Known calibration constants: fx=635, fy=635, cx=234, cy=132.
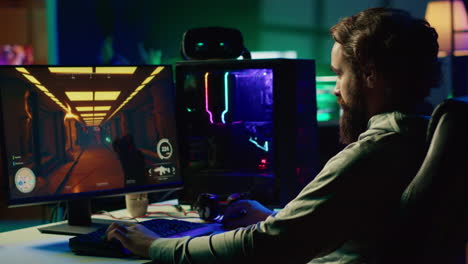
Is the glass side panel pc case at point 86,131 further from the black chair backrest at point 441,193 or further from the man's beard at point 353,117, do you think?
the black chair backrest at point 441,193

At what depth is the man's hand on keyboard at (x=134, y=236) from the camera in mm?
1593

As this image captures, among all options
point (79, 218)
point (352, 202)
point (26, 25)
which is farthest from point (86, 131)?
point (26, 25)

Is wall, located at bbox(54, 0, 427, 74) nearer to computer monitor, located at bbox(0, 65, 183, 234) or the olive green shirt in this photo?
computer monitor, located at bbox(0, 65, 183, 234)

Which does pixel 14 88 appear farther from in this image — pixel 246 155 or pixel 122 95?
pixel 246 155

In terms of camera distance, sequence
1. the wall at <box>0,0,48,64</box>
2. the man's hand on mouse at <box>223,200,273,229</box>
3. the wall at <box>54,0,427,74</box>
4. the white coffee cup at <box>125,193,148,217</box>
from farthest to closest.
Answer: the wall at <box>54,0,427,74</box>, the wall at <box>0,0,48,64</box>, the white coffee cup at <box>125,193,148,217</box>, the man's hand on mouse at <box>223,200,273,229</box>

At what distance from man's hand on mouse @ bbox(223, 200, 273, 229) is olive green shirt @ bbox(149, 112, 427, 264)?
0.62 meters

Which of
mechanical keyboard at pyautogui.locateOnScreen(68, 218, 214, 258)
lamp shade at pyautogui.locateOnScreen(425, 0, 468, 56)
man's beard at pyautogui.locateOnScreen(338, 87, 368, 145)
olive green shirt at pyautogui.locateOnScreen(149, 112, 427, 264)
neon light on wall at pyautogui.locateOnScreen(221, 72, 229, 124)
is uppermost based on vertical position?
lamp shade at pyautogui.locateOnScreen(425, 0, 468, 56)

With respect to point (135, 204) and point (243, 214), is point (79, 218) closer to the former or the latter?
point (135, 204)

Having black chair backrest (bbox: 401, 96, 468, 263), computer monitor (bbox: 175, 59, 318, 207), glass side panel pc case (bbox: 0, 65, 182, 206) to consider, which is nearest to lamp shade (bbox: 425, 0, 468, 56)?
computer monitor (bbox: 175, 59, 318, 207)

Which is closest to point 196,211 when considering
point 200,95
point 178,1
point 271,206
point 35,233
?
point 271,206

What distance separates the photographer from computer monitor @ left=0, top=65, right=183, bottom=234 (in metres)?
1.86

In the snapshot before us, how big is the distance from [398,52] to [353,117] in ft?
0.70

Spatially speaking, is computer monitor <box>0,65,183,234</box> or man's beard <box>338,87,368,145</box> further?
computer monitor <box>0,65,183,234</box>

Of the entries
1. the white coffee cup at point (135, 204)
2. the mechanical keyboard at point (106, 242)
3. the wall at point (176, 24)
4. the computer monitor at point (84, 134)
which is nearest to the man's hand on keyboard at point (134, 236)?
the mechanical keyboard at point (106, 242)
